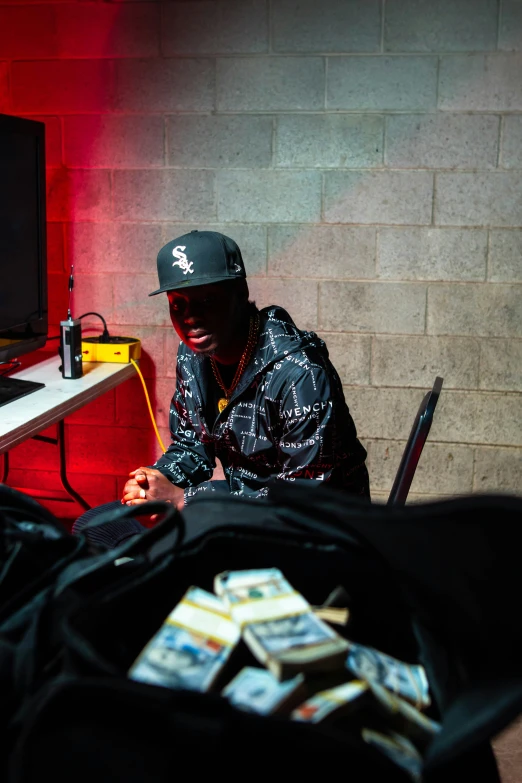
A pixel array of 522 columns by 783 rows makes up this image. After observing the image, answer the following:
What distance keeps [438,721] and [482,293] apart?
232cm

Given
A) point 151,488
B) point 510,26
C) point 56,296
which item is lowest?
point 151,488

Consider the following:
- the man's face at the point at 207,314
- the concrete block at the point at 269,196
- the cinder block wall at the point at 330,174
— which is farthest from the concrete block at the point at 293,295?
the man's face at the point at 207,314

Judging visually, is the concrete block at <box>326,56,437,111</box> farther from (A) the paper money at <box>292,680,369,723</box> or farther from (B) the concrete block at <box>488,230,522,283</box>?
(A) the paper money at <box>292,680,369,723</box>

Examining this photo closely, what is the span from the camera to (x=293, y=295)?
286cm

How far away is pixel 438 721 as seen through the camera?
645mm

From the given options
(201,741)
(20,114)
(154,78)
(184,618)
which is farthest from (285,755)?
(20,114)

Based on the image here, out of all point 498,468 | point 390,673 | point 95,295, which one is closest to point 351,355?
point 498,468

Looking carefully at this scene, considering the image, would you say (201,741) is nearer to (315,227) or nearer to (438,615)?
(438,615)

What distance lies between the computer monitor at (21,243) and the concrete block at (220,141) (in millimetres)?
588

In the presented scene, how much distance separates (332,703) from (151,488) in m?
1.31

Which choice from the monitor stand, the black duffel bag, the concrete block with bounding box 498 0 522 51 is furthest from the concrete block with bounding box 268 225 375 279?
the black duffel bag

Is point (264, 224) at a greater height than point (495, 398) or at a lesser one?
Result: greater

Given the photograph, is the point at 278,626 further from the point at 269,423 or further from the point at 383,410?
the point at 383,410

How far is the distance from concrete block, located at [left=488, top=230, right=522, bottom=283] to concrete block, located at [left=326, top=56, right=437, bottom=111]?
52 centimetres
